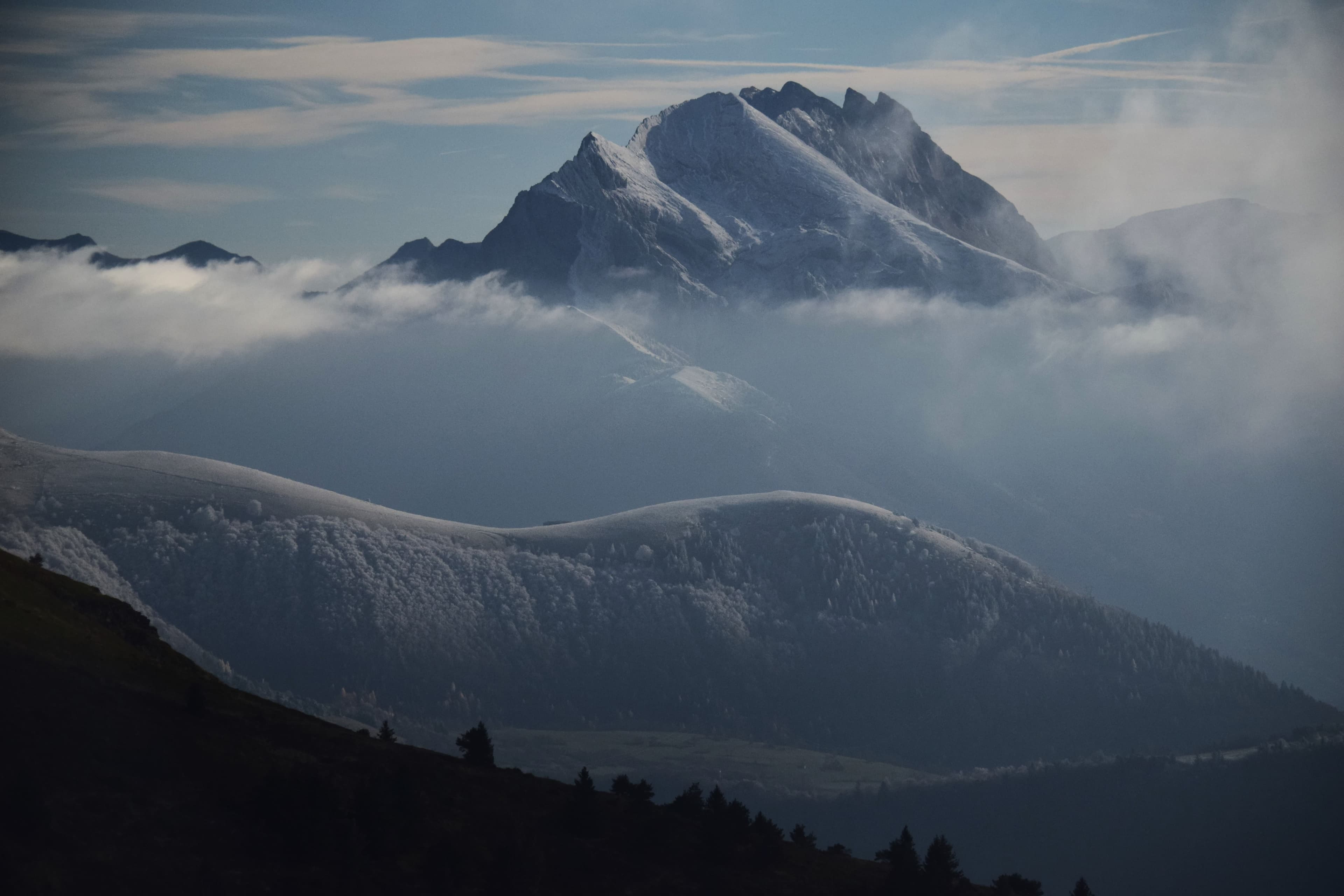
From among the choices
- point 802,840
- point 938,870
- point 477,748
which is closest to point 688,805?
point 802,840

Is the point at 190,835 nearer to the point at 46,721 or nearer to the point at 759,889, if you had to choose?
the point at 46,721

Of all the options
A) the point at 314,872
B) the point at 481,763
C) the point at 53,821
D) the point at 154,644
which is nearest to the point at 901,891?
the point at 481,763

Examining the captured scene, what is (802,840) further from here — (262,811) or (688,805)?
(262,811)

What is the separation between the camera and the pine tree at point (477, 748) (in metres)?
103

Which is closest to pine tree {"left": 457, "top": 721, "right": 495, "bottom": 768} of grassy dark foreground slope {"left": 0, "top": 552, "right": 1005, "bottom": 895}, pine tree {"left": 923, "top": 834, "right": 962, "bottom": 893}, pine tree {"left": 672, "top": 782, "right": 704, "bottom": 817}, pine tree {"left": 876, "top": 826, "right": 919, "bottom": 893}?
grassy dark foreground slope {"left": 0, "top": 552, "right": 1005, "bottom": 895}

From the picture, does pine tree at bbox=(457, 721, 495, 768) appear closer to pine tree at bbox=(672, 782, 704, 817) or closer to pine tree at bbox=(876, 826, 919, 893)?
pine tree at bbox=(672, 782, 704, 817)

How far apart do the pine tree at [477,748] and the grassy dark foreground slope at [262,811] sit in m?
1.50

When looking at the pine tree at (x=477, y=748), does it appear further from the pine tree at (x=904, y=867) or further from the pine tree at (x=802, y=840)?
the pine tree at (x=904, y=867)

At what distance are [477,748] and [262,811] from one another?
1080 inches

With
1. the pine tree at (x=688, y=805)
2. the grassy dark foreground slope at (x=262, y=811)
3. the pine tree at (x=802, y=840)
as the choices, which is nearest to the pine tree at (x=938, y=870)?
the grassy dark foreground slope at (x=262, y=811)

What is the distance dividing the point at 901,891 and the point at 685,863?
1466cm

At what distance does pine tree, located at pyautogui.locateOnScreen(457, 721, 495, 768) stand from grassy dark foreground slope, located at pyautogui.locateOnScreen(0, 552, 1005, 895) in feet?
4.91

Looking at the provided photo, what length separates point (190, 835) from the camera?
2987 inches

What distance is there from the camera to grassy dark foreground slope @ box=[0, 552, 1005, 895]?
73000 millimetres
